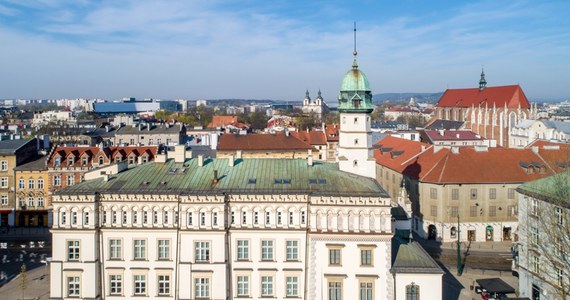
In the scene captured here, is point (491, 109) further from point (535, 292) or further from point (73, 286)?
→ point (73, 286)

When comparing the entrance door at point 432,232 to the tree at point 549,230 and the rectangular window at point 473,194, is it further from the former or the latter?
the tree at point 549,230

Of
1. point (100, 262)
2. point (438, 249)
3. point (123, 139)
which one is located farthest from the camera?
point (123, 139)

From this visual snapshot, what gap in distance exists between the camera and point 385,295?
149ft

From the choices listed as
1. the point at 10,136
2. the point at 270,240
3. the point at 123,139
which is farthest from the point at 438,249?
the point at 123,139

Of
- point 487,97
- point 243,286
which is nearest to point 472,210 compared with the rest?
point 243,286

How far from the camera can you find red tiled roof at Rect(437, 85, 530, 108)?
145 m

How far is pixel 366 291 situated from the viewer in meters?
45.6

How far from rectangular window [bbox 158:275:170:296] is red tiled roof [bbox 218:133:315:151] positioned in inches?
2261

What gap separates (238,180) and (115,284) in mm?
13612

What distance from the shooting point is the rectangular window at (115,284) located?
4678cm

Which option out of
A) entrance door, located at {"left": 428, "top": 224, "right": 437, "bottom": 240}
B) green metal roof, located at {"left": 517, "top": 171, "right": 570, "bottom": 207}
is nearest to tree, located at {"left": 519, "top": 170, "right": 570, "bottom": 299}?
green metal roof, located at {"left": 517, "top": 171, "right": 570, "bottom": 207}

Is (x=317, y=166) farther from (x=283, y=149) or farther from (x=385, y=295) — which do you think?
(x=283, y=149)

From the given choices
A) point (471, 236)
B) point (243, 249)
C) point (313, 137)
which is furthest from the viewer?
point (313, 137)

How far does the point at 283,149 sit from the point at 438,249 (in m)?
44.1
